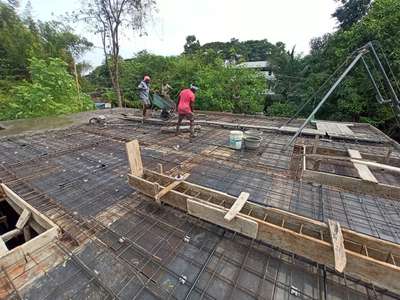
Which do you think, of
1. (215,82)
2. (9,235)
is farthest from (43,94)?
(9,235)

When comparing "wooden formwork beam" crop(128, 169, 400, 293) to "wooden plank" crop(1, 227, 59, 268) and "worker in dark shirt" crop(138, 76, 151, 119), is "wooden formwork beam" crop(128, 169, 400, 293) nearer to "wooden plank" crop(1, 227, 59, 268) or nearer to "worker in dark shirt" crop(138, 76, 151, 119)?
"wooden plank" crop(1, 227, 59, 268)

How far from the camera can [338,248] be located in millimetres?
1491

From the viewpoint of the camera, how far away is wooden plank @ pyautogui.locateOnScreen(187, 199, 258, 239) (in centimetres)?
185

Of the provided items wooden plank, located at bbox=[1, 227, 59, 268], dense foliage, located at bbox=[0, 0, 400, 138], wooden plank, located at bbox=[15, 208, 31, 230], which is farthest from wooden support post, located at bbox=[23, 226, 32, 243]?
dense foliage, located at bbox=[0, 0, 400, 138]

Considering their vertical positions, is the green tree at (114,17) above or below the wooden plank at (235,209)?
above

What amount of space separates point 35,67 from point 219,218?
38.5ft

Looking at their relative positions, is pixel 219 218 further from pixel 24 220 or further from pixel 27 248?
pixel 24 220

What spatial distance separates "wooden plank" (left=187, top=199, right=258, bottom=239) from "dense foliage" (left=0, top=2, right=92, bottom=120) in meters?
10.3

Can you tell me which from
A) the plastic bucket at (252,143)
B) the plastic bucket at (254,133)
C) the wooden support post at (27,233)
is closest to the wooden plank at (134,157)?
the wooden support post at (27,233)

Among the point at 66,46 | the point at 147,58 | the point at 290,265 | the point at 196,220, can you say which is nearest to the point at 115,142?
the point at 196,220

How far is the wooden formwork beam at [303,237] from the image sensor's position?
1428 mm

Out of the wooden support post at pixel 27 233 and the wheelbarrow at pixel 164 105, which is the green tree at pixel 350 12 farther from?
the wooden support post at pixel 27 233

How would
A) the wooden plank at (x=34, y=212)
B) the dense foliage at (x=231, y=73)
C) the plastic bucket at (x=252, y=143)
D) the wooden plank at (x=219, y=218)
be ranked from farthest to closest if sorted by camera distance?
the dense foliage at (x=231, y=73) < the plastic bucket at (x=252, y=143) < the wooden plank at (x=34, y=212) < the wooden plank at (x=219, y=218)

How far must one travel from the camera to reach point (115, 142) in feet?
16.9
